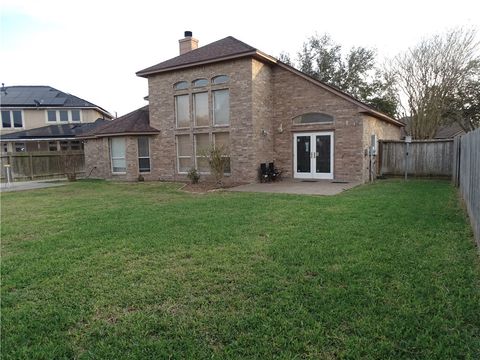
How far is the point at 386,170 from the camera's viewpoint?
1750 cm

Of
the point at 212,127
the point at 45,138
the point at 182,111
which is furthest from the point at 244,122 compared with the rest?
the point at 45,138

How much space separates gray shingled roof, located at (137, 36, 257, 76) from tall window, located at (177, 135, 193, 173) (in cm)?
356

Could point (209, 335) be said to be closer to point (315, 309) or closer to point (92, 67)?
point (315, 309)

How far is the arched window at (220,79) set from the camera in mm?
15491

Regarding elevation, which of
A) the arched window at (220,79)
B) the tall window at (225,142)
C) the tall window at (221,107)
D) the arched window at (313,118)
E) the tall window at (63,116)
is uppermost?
the tall window at (63,116)

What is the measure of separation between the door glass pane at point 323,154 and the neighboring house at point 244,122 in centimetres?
5

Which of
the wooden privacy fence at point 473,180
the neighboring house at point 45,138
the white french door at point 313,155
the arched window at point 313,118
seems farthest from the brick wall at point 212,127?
the neighboring house at point 45,138

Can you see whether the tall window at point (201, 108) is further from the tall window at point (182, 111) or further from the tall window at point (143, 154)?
the tall window at point (143, 154)

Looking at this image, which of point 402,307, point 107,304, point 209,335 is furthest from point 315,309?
point 107,304

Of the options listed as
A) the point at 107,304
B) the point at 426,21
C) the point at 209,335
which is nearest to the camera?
the point at 209,335

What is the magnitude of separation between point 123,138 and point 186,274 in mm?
15481

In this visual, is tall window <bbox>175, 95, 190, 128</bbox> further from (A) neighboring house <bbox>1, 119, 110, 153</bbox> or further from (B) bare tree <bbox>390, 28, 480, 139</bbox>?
(B) bare tree <bbox>390, 28, 480, 139</bbox>

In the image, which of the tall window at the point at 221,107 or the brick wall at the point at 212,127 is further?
the tall window at the point at 221,107

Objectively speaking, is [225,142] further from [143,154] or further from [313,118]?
[143,154]
